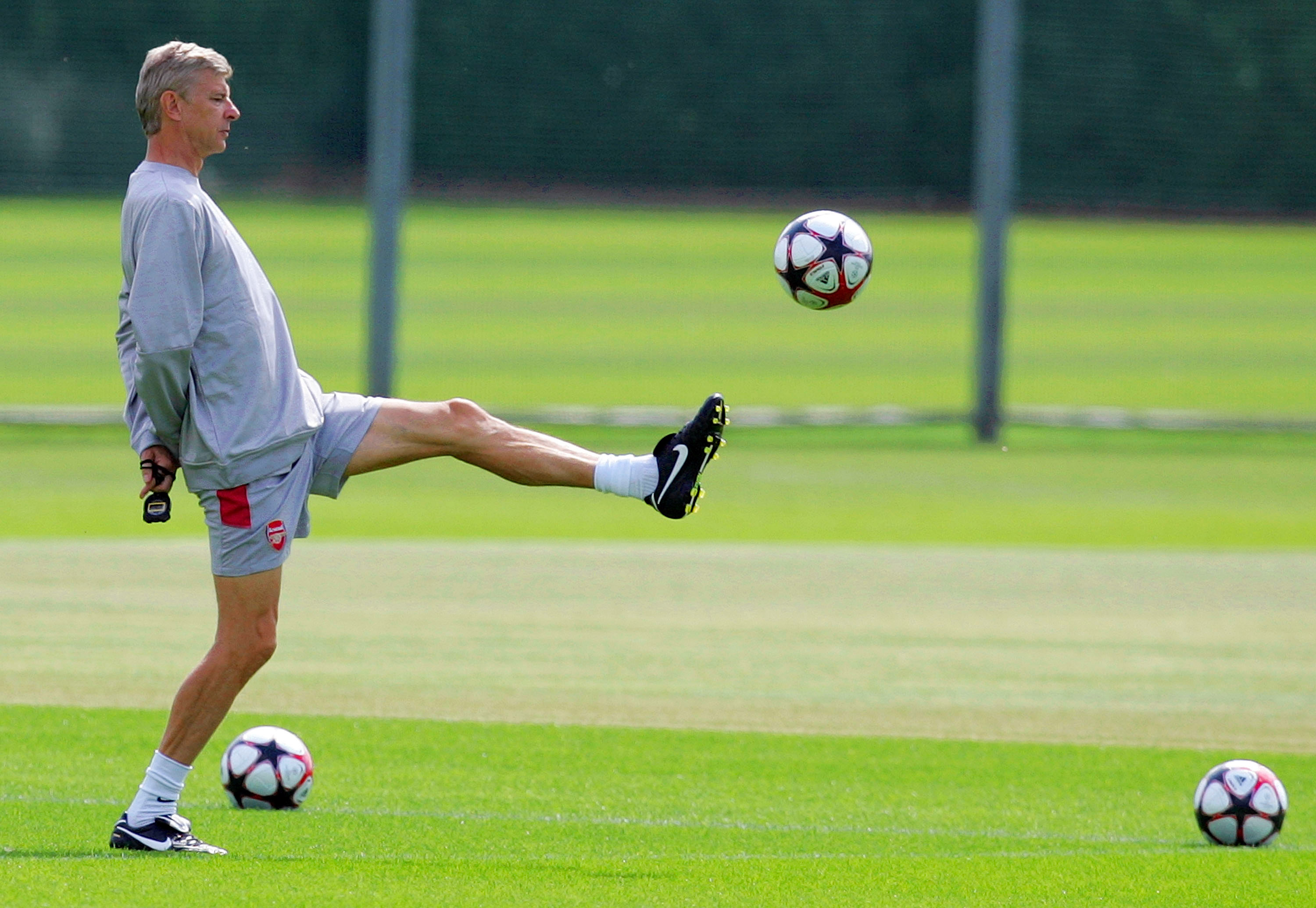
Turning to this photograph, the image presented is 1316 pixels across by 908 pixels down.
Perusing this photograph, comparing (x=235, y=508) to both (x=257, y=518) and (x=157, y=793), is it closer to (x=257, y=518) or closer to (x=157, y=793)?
(x=257, y=518)

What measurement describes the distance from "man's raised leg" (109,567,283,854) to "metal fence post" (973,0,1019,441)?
13339 millimetres

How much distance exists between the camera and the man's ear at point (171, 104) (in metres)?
5.32

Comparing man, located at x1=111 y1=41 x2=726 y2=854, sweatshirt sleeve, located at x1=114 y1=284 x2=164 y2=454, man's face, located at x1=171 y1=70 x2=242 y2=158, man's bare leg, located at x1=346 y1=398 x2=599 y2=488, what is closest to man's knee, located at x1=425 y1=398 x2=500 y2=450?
man's bare leg, located at x1=346 y1=398 x2=599 y2=488

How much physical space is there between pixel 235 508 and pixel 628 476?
3.91ft

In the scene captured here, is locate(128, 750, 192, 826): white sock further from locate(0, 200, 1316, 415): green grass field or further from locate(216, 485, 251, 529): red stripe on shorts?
locate(0, 200, 1316, 415): green grass field

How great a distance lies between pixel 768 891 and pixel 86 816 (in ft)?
7.08

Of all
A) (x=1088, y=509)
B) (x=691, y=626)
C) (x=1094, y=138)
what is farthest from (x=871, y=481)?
(x=1094, y=138)

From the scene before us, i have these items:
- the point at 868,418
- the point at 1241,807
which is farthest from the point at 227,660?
the point at 868,418

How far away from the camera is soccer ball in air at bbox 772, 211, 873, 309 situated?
6.93 meters

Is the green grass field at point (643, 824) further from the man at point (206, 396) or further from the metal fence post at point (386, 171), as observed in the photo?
the metal fence post at point (386, 171)

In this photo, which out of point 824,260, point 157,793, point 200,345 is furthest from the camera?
point 824,260

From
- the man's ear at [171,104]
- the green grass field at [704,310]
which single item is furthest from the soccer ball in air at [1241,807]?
the green grass field at [704,310]

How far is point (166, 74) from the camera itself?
5316 mm

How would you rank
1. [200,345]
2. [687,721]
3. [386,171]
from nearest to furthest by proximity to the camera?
1. [200,345]
2. [687,721]
3. [386,171]
